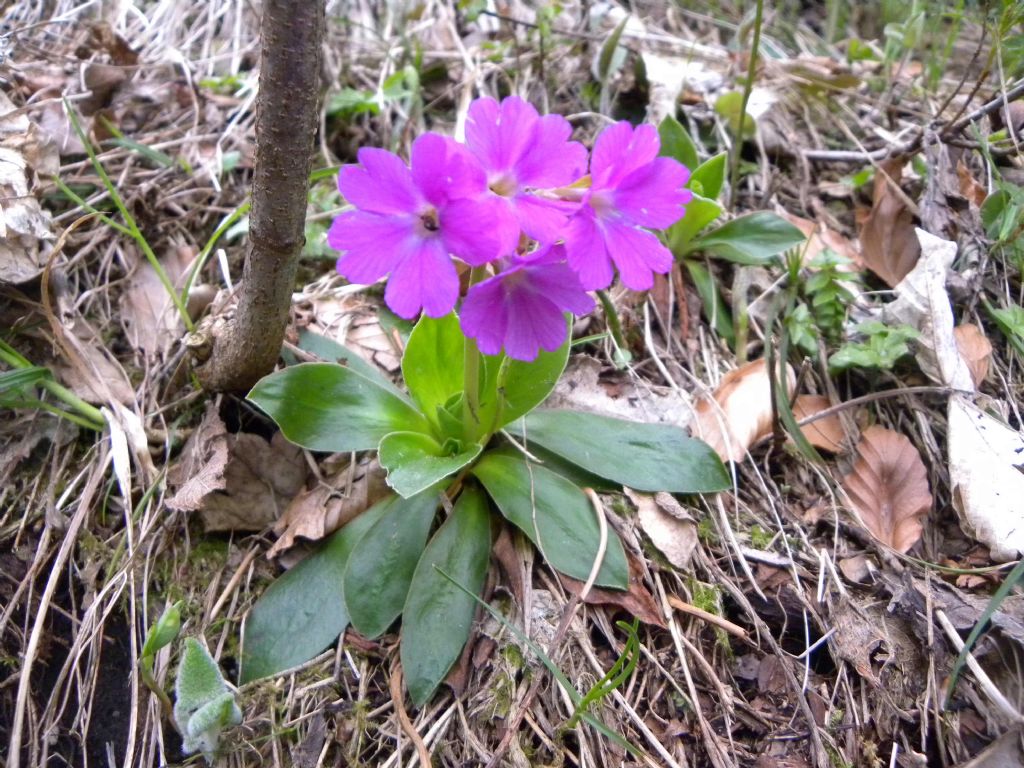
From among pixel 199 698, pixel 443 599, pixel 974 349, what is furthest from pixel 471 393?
pixel 974 349

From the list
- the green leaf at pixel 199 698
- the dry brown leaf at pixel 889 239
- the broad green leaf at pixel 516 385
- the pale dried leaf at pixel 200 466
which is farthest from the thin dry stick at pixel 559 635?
the dry brown leaf at pixel 889 239

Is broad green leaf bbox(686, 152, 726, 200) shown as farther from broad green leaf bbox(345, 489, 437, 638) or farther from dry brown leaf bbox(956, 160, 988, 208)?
broad green leaf bbox(345, 489, 437, 638)

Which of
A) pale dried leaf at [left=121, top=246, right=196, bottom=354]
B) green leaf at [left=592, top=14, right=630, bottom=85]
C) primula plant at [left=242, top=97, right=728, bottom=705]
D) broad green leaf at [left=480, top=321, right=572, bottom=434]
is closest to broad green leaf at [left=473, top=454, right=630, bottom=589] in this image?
primula plant at [left=242, top=97, right=728, bottom=705]

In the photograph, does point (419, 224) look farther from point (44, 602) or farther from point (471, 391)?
point (44, 602)

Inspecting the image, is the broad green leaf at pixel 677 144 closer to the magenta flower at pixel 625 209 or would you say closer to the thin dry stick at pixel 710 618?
the magenta flower at pixel 625 209

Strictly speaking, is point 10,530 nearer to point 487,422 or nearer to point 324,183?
point 487,422
